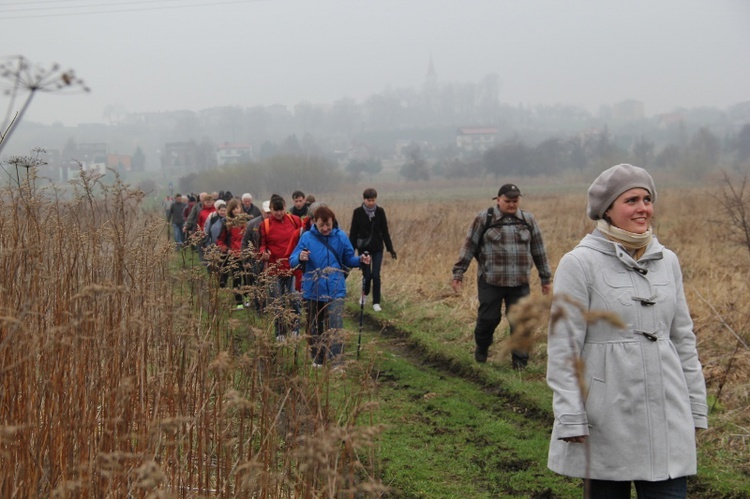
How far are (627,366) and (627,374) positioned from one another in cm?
4

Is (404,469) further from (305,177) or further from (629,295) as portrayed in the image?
(305,177)

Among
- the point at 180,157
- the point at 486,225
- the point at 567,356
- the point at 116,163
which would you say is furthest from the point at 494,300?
the point at 180,157

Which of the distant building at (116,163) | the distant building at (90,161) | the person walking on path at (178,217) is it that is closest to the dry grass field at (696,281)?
the distant building at (90,161)

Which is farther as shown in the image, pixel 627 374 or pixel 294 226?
pixel 294 226

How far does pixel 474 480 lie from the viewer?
19.9 feet

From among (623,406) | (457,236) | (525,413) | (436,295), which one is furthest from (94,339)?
(457,236)

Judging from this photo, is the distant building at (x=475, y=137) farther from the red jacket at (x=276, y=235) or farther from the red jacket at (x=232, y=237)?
the red jacket at (x=276, y=235)

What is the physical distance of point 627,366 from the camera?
3.63 m

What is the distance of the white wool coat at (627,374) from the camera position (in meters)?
3.59

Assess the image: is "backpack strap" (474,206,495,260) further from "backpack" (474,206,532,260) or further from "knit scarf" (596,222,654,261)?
"knit scarf" (596,222,654,261)

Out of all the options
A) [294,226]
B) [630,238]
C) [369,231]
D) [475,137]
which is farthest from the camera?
[475,137]

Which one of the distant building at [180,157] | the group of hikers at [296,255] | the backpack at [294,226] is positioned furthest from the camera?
the distant building at [180,157]

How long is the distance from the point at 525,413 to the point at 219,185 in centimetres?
7078

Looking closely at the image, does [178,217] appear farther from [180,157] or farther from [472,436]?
[180,157]
